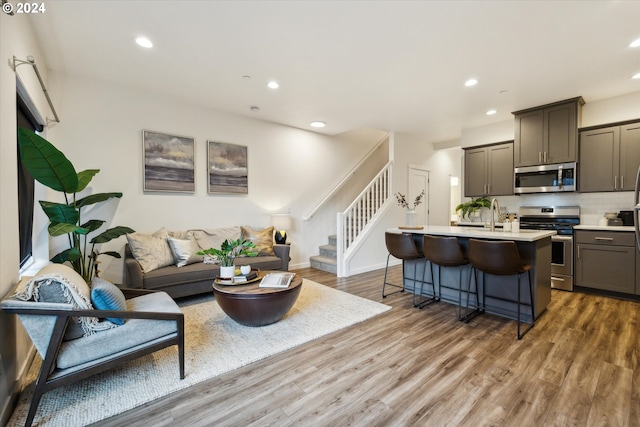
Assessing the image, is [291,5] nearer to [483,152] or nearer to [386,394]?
[386,394]

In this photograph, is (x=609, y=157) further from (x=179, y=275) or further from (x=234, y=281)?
(x=179, y=275)

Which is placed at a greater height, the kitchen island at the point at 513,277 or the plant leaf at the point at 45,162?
the plant leaf at the point at 45,162

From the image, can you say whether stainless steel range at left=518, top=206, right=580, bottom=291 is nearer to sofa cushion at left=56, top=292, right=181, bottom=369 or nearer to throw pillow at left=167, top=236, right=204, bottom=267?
sofa cushion at left=56, top=292, right=181, bottom=369

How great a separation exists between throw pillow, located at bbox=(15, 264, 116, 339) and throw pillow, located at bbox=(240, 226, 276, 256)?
2.60m

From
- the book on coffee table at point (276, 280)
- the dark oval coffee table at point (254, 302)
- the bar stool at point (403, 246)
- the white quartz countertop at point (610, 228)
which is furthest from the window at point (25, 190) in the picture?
the white quartz countertop at point (610, 228)

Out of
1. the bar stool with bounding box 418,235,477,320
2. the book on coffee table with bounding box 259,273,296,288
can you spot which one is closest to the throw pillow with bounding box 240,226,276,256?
the book on coffee table with bounding box 259,273,296,288

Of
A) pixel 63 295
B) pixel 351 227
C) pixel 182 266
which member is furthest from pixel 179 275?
pixel 351 227

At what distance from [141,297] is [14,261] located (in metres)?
0.86

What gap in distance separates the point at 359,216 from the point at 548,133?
3256mm

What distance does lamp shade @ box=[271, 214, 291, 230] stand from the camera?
496 centimetres

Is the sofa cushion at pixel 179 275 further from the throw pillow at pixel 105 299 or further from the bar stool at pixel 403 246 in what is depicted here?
the bar stool at pixel 403 246

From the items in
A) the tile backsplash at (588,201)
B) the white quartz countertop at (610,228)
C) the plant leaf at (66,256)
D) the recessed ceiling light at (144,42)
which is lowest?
Answer: the plant leaf at (66,256)

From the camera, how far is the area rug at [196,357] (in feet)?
5.54

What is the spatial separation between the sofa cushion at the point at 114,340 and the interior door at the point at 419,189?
5.33m
